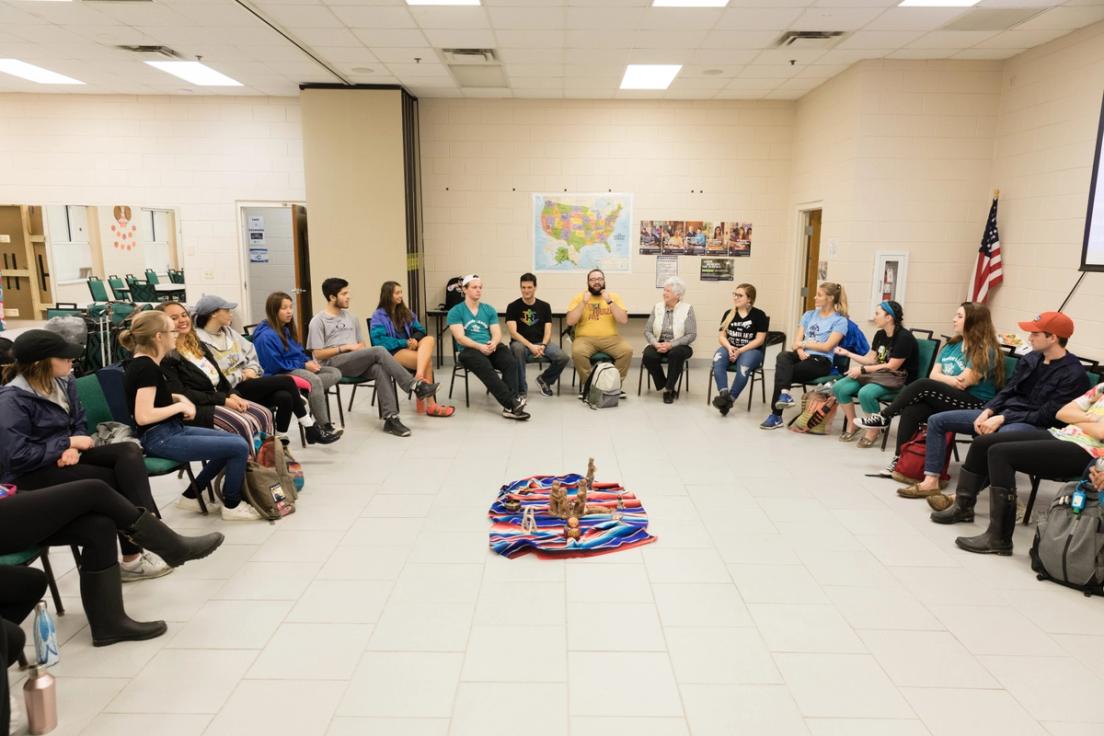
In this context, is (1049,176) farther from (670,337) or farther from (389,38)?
(389,38)

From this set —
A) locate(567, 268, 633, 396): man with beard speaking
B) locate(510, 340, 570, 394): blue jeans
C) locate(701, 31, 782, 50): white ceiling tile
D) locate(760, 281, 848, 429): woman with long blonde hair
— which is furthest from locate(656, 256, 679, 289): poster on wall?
locate(701, 31, 782, 50): white ceiling tile

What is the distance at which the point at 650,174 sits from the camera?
831 cm

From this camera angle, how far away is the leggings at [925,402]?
4461 mm

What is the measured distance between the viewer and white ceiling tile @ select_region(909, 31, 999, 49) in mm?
5484

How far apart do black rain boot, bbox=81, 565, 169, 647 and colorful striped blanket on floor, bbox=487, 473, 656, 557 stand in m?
1.56

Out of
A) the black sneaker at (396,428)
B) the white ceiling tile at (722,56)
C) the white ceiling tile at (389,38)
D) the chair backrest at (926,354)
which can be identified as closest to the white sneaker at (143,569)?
the black sneaker at (396,428)

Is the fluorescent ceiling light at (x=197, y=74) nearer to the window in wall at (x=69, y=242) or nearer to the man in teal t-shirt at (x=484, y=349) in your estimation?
the window in wall at (x=69, y=242)

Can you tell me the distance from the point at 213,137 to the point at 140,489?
6341 mm

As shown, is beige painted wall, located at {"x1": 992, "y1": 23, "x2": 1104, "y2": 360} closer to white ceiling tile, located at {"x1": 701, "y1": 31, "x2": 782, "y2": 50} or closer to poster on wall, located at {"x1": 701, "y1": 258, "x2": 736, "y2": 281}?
white ceiling tile, located at {"x1": 701, "y1": 31, "x2": 782, "y2": 50}

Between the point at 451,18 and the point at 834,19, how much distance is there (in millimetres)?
2871

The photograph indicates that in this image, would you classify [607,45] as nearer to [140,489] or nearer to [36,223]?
[140,489]

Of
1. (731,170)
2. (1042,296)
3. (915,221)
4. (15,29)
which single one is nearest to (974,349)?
(1042,296)

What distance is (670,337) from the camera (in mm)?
6914

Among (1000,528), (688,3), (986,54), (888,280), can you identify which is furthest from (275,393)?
(986,54)
